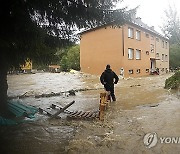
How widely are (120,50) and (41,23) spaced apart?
24344 millimetres

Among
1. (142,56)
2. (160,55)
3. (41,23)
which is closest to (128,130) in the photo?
(41,23)

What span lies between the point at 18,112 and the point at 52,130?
1151 mm

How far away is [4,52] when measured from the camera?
5.68 metres

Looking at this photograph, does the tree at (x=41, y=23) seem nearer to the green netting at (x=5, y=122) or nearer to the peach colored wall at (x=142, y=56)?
the green netting at (x=5, y=122)

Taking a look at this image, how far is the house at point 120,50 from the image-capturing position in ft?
101

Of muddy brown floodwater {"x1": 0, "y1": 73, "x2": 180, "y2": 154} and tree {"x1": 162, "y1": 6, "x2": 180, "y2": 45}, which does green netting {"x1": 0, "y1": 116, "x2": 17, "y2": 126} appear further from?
tree {"x1": 162, "y1": 6, "x2": 180, "y2": 45}

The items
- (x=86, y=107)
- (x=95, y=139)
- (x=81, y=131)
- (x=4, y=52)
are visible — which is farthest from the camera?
(x=86, y=107)

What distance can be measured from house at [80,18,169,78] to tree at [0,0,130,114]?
65.5 ft

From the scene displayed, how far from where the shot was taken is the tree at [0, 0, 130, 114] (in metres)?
5.62

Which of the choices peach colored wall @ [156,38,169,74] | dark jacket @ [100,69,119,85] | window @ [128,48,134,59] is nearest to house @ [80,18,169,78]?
window @ [128,48,134,59]

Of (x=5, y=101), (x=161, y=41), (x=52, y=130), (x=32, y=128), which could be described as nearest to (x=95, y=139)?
(x=52, y=130)

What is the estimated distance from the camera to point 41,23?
6.95 m

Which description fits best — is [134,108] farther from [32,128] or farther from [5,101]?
[5,101]

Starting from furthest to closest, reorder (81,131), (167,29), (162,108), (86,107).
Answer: (167,29) < (86,107) < (162,108) < (81,131)
